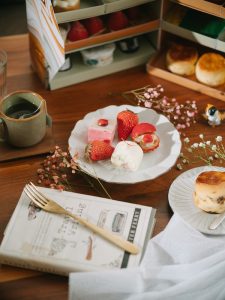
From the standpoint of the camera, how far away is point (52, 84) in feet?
4.40

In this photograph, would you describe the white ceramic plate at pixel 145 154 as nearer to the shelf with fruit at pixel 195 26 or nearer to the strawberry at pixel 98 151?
the strawberry at pixel 98 151

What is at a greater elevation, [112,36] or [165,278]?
[112,36]

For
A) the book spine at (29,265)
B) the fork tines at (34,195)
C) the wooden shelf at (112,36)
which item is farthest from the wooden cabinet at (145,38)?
the book spine at (29,265)

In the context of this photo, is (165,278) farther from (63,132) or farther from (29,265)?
(63,132)

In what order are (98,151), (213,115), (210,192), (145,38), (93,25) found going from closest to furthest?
(210,192) < (98,151) < (213,115) < (93,25) < (145,38)

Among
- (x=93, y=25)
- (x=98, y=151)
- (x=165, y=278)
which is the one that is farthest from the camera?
(x=93, y=25)

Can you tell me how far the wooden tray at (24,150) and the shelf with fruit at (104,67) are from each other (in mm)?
219

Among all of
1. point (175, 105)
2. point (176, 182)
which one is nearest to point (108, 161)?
point (176, 182)

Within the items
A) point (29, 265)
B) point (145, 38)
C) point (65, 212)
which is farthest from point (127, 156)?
point (145, 38)

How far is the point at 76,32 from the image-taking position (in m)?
1.30

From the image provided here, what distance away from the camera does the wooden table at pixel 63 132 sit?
93 cm

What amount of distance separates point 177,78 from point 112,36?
7.8 inches

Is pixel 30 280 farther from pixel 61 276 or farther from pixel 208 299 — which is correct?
pixel 208 299

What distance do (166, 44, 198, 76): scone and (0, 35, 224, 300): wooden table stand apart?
4cm
